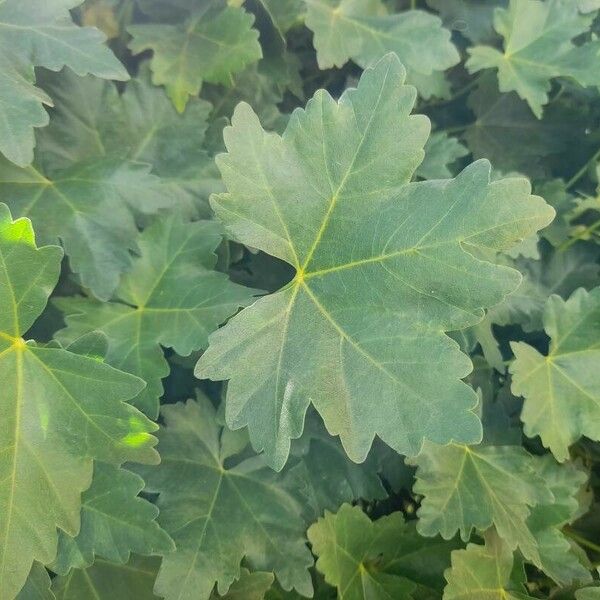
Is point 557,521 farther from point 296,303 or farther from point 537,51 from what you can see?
point 537,51

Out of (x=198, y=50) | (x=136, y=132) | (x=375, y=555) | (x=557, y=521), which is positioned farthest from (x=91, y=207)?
(x=557, y=521)

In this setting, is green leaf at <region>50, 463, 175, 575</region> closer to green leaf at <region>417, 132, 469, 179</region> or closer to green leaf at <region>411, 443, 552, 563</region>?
green leaf at <region>411, 443, 552, 563</region>

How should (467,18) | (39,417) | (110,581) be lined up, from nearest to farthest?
(39,417)
(110,581)
(467,18)

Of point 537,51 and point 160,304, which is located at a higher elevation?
point 537,51

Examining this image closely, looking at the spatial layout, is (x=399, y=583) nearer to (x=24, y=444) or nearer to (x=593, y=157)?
(x=24, y=444)

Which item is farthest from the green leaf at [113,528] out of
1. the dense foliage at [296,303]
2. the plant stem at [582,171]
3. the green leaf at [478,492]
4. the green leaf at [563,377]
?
the plant stem at [582,171]

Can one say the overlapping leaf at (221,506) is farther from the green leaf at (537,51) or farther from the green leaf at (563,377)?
the green leaf at (537,51)

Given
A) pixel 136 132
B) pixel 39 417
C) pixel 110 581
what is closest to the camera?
pixel 39 417

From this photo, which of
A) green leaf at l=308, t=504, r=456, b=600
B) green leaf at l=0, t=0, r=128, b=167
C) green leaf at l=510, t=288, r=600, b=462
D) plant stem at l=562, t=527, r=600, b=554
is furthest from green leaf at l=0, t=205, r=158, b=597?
plant stem at l=562, t=527, r=600, b=554
